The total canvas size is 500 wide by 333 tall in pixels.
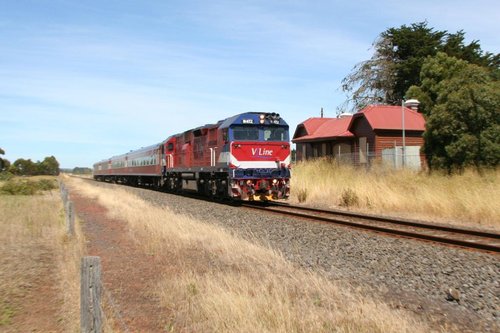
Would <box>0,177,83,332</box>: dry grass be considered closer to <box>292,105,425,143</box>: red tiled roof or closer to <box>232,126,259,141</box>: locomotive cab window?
<box>232,126,259,141</box>: locomotive cab window

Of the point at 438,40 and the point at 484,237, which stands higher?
the point at 438,40

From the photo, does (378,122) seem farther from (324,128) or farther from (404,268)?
(404,268)

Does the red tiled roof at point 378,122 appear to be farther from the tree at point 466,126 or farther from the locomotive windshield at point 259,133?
the locomotive windshield at point 259,133

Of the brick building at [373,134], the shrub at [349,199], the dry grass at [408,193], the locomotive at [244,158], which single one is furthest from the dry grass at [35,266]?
the brick building at [373,134]

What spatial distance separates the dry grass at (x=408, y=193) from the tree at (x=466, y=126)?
1.48 m

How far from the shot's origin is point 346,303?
18.3 ft

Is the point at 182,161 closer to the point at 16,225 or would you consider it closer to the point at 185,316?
the point at 16,225

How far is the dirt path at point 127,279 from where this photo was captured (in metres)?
5.41

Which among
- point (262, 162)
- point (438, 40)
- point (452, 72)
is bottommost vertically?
point (262, 162)

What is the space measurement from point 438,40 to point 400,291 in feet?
171

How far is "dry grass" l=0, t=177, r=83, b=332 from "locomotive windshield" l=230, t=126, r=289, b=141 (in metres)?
7.30

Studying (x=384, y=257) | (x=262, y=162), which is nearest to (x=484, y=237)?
(x=384, y=257)

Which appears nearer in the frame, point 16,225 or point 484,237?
point 484,237

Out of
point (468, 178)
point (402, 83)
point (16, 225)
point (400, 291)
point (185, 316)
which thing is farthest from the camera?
point (402, 83)
